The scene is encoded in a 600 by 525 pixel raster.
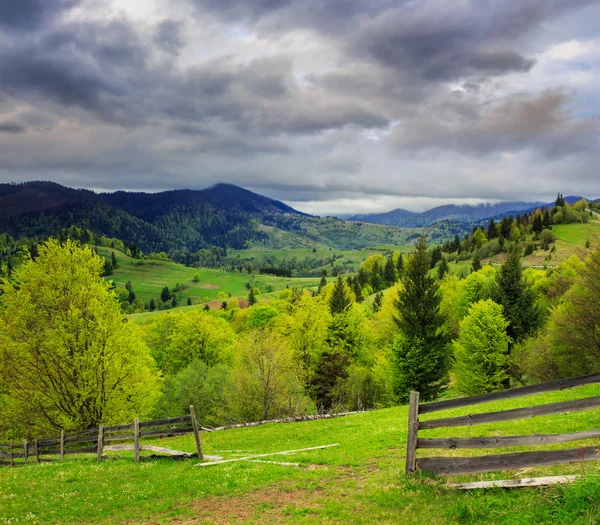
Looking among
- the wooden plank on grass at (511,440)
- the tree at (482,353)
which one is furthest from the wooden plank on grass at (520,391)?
the tree at (482,353)

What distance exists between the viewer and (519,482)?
30.5 ft

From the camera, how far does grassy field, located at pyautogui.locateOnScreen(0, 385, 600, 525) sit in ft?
29.2

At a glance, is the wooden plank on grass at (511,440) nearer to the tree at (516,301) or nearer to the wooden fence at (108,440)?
the wooden fence at (108,440)

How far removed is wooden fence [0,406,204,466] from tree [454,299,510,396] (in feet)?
110

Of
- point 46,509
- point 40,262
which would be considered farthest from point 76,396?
point 46,509

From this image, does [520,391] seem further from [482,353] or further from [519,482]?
[482,353]

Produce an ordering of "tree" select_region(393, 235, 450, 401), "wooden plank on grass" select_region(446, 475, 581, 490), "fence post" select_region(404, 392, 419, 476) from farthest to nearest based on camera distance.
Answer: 1. "tree" select_region(393, 235, 450, 401)
2. "fence post" select_region(404, 392, 419, 476)
3. "wooden plank on grass" select_region(446, 475, 581, 490)

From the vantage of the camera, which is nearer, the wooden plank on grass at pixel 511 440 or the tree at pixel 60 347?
the wooden plank on grass at pixel 511 440

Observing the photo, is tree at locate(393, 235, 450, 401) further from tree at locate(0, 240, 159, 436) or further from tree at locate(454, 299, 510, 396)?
tree at locate(0, 240, 159, 436)

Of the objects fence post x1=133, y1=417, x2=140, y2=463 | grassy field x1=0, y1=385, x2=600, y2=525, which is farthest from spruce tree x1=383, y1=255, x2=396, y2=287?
fence post x1=133, y1=417, x2=140, y2=463

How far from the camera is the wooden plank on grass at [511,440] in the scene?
28.9 ft

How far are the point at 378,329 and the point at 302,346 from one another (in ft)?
75.1

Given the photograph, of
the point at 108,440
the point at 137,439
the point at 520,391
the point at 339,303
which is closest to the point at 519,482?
the point at 520,391

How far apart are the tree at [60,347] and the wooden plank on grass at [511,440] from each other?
81.6ft
